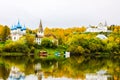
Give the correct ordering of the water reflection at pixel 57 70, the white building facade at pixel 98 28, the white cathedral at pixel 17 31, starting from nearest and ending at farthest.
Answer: the water reflection at pixel 57 70, the white cathedral at pixel 17 31, the white building facade at pixel 98 28

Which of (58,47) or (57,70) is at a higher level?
(57,70)

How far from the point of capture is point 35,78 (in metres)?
32.8

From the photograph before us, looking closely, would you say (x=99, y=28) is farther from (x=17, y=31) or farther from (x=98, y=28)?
(x=17, y=31)

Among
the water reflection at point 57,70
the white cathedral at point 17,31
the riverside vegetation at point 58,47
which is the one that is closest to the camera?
the water reflection at point 57,70

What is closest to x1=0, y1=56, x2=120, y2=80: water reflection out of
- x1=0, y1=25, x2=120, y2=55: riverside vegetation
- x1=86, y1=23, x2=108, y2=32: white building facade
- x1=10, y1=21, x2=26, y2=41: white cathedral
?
x1=0, y1=25, x2=120, y2=55: riverside vegetation

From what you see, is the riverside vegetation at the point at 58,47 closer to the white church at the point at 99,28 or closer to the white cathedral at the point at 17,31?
the white cathedral at the point at 17,31

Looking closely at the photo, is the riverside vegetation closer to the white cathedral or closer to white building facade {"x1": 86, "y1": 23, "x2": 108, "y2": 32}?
the white cathedral

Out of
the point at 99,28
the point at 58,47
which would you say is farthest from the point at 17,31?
the point at 99,28

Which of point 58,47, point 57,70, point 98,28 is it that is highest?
point 57,70

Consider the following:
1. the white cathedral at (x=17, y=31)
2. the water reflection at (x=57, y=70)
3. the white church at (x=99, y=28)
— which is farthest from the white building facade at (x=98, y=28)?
the water reflection at (x=57, y=70)

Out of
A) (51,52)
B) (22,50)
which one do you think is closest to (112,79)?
(22,50)

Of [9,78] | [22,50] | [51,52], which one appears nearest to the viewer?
Answer: [9,78]

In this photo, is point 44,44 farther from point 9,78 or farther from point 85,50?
point 9,78

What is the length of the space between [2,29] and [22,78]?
219 feet
